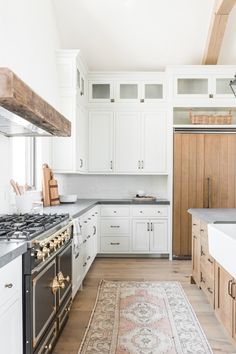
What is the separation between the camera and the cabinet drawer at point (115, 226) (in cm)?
540

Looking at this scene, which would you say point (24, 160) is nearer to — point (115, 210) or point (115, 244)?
point (115, 210)

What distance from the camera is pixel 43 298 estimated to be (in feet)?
6.95

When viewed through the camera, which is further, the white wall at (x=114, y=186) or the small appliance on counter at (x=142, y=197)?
the white wall at (x=114, y=186)

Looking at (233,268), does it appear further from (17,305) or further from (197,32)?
(197,32)

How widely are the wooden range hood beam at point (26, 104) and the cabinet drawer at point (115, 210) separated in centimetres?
247

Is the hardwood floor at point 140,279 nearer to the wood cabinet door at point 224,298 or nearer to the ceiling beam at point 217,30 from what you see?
the wood cabinet door at point 224,298

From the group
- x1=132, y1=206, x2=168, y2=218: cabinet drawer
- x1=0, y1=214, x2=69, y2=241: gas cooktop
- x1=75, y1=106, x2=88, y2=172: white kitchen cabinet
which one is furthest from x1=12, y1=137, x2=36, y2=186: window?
x1=132, y1=206, x2=168, y2=218: cabinet drawer

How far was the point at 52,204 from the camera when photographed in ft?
14.0

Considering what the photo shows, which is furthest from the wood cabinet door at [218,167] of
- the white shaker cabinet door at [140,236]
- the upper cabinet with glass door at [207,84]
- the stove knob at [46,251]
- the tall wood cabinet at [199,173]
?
the stove knob at [46,251]

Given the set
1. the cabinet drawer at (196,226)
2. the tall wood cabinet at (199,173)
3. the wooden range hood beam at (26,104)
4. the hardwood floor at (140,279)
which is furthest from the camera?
the tall wood cabinet at (199,173)

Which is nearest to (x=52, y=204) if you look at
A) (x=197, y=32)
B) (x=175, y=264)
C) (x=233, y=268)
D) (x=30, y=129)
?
(x=30, y=129)

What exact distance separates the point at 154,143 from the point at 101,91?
1183 mm

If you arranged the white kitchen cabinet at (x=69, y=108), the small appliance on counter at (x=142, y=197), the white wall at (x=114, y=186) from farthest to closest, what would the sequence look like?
the white wall at (x=114, y=186) → the small appliance on counter at (x=142, y=197) → the white kitchen cabinet at (x=69, y=108)

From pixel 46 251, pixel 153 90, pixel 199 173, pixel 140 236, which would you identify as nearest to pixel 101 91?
pixel 153 90
